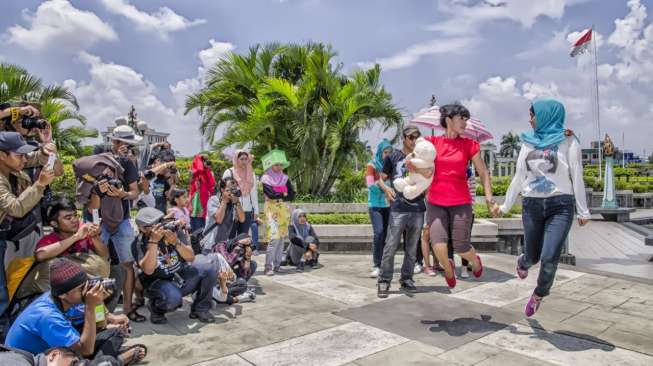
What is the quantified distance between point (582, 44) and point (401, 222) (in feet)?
72.3

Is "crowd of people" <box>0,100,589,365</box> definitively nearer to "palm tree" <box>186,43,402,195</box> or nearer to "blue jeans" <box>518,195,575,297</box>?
"blue jeans" <box>518,195,575,297</box>

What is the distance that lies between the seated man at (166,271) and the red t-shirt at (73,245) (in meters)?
0.41

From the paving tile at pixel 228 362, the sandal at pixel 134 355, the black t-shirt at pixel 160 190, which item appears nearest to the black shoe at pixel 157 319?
the sandal at pixel 134 355

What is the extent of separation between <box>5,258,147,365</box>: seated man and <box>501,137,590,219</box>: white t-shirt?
3.29 m

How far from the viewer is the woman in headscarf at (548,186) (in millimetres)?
3557

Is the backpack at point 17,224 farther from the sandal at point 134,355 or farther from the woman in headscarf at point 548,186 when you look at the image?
the woman in headscarf at point 548,186

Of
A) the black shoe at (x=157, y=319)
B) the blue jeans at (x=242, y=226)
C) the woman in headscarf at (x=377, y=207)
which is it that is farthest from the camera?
the blue jeans at (x=242, y=226)

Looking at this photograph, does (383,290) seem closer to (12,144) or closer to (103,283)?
(103,283)

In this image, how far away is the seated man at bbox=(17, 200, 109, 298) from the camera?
3252 millimetres

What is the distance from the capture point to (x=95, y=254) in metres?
3.54

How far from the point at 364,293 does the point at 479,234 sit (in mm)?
3560

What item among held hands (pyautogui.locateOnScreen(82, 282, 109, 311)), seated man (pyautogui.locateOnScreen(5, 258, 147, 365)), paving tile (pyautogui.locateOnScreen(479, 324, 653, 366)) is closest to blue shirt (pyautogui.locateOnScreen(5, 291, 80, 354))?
seated man (pyautogui.locateOnScreen(5, 258, 147, 365))

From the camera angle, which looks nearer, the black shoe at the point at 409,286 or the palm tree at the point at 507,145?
the black shoe at the point at 409,286

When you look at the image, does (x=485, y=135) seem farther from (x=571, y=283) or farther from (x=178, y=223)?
(x=178, y=223)
